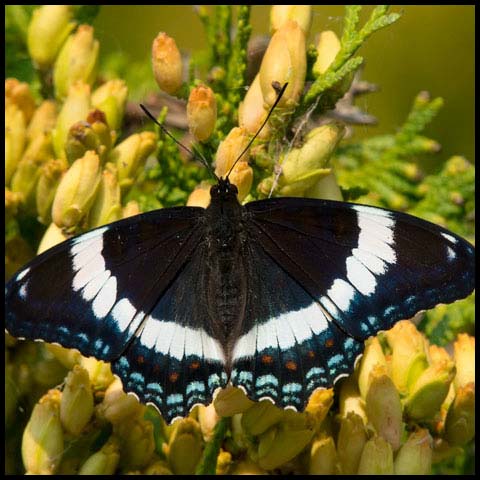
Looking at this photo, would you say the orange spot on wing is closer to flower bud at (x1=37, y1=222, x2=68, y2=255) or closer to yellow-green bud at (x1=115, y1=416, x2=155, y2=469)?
yellow-green bud at (x1=115, y1=416, x2=155, y2=469)

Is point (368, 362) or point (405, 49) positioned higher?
point (405, 49)

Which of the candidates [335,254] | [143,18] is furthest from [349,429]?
[143,18]

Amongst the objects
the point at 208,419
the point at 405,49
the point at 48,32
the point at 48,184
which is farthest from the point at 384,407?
the point at 405,49

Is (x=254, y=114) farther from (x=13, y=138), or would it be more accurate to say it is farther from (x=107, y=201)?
(x=13, y=138)

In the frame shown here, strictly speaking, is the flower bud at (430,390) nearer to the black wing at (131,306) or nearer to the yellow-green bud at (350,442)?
the yellow-green bud at (350,442)

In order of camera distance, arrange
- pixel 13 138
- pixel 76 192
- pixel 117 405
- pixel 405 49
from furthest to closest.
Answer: pixel 405 49, pixel 13 138, pixel 76 192, pixel 117 405

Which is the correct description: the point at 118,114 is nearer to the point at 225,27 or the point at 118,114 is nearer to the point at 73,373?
the point at 225,27

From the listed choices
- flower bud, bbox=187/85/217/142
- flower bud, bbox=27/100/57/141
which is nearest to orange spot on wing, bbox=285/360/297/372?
flower bud, bbox=187/85/217/142

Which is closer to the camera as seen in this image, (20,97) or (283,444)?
(283,444)

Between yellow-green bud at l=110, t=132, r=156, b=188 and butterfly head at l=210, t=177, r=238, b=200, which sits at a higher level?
yellow-green bud at l=110, t=132, r=156, b=188
